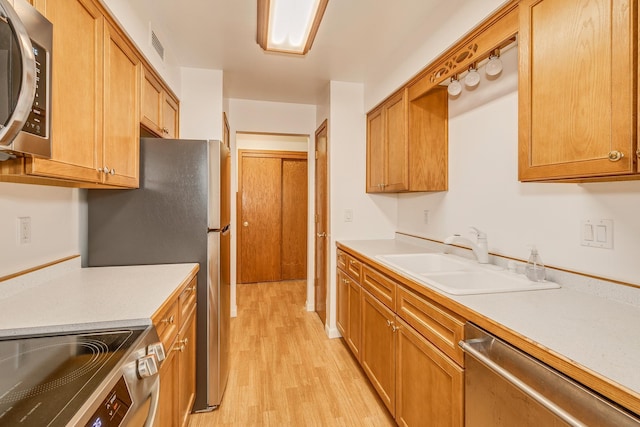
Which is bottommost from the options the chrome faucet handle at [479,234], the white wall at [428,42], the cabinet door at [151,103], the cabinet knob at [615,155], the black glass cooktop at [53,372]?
the black glass cooktop at [53,372]

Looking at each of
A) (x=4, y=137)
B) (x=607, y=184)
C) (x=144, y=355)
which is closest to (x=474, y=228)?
(x=607, y=184)

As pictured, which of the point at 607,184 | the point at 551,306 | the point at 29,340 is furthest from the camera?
the point at 607,184

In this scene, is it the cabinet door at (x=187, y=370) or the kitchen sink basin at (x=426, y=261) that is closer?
the cabinet door at (x=187, y=370)

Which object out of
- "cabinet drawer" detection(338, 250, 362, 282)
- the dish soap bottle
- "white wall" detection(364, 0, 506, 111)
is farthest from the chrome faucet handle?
"white wall" detection(364, 0, 506, 111)

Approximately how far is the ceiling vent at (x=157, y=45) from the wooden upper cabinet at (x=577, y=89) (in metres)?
2.01

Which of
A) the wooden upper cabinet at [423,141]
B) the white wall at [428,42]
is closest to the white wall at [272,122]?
the white wall at [428,42]

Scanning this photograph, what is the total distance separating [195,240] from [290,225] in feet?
9.83

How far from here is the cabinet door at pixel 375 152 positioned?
8.75ft

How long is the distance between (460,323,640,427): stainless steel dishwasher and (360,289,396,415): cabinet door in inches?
25.1

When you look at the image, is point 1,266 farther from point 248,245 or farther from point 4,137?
point 248,245

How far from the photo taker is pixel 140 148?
1.80 metres

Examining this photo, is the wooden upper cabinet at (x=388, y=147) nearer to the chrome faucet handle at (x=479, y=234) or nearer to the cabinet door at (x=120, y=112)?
the chrome faucet handle at (x=479, y=234)

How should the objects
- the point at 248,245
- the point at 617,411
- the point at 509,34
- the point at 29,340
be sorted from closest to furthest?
1. the point at 617,411
2. the point at 29,340
3. the point at 509,34
4. the point at 248,245

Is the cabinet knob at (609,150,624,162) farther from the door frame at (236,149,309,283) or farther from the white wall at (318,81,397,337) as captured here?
the door frame at (236,149,309,283)
